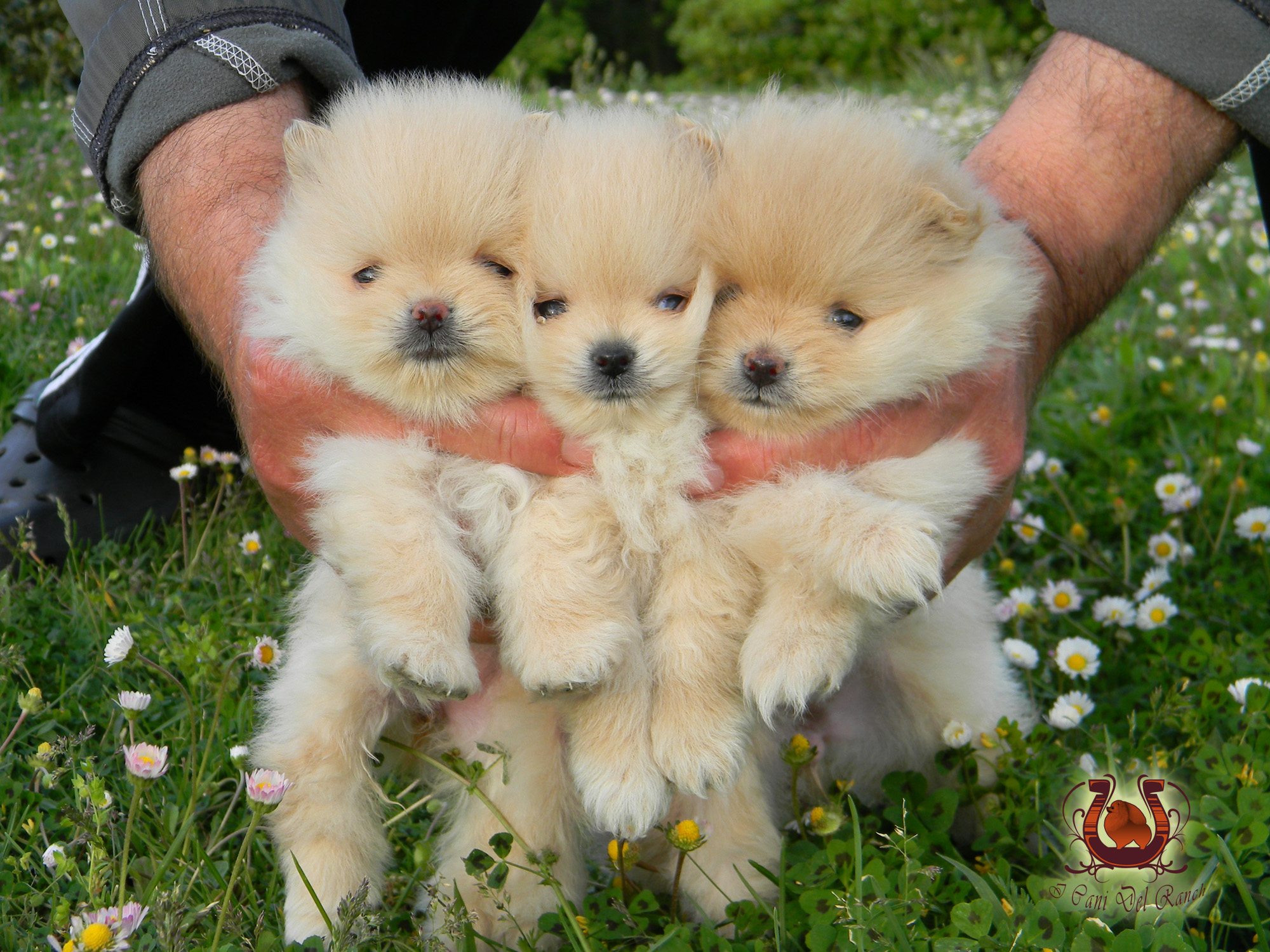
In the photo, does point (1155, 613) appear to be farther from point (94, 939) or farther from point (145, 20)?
point (145, 20)

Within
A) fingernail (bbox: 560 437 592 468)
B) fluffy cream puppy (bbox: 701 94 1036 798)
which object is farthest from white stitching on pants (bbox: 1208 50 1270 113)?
fingernail (bbox: 560 437 592 468)

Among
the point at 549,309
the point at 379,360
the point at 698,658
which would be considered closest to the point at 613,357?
the point at 549,309

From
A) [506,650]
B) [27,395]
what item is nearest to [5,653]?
[506,650]

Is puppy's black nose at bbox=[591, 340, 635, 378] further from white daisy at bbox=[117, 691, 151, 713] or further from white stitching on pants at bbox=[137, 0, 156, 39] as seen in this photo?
white stitching on pants at bbox=[137, 0, 156, 39]

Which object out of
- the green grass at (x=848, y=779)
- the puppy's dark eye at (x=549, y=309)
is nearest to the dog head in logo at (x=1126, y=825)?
the green grass at (x=848, y=779)

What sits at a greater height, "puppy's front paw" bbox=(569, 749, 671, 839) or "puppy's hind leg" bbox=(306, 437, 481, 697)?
"puppy's hind leg" bbox=(306, 437, 481, 697)
